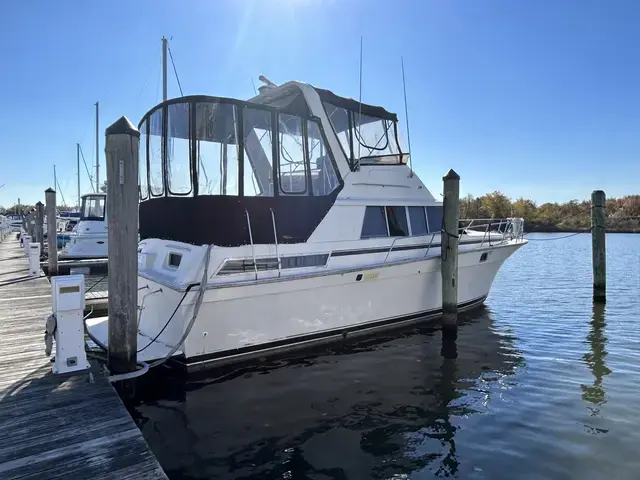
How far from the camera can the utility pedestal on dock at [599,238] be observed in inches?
462

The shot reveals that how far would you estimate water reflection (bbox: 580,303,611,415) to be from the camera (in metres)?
5.79

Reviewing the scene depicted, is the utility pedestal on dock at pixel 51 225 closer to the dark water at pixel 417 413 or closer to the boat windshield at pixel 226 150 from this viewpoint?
the boat windshield at pixel 226 150

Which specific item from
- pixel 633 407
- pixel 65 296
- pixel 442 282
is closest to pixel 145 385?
pixel 65 296

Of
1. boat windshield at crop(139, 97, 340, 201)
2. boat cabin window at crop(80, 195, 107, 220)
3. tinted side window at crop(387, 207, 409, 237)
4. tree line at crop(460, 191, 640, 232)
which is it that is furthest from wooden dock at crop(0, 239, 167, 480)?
tree line at crop(460, 191, 640, 232)

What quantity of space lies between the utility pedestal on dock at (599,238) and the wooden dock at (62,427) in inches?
Answer: 471

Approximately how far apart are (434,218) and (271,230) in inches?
166

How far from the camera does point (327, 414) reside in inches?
211

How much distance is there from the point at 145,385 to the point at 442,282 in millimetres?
5720

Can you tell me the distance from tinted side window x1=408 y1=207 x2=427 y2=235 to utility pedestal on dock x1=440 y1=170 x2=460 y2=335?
1.58 feet

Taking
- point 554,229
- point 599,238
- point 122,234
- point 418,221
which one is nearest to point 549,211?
point 554,229

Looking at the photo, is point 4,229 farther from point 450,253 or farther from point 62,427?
point 62,427

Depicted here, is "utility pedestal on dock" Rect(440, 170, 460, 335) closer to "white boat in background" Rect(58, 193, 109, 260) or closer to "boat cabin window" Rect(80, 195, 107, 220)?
"white boat in background" Rect(58, 193, 109, 260)

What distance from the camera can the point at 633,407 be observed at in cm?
557

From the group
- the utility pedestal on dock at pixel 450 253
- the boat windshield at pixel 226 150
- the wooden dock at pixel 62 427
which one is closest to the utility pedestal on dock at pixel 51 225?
the boat windshield at pixel 226 150
